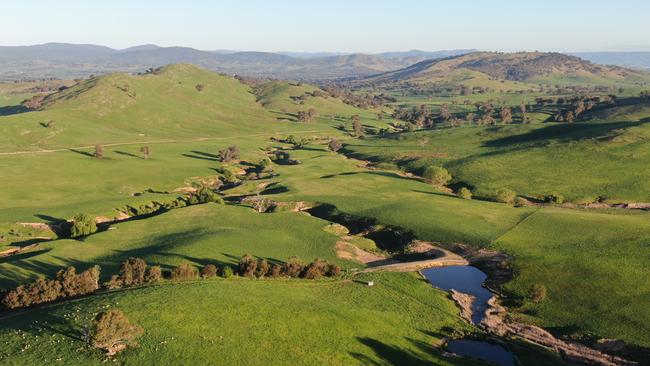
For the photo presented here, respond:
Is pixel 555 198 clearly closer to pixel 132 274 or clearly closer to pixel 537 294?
pixel 537 294

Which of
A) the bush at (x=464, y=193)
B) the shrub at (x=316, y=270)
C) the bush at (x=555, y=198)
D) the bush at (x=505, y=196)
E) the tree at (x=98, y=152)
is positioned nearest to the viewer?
the shrub at (x=316, y=270)

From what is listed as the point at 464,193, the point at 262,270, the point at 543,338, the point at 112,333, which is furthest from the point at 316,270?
the point at 464,193

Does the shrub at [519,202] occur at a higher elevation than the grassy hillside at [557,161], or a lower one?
lower

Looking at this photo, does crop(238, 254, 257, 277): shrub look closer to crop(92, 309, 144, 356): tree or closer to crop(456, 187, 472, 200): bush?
crop(92, 309, 144, 356): tree

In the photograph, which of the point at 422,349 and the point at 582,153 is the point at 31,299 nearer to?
the point at 422,349

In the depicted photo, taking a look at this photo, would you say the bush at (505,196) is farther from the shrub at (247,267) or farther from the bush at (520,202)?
the shrub at (247,267)

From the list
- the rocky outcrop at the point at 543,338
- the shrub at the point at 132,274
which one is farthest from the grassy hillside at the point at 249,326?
the shrub at the point at 132,274
